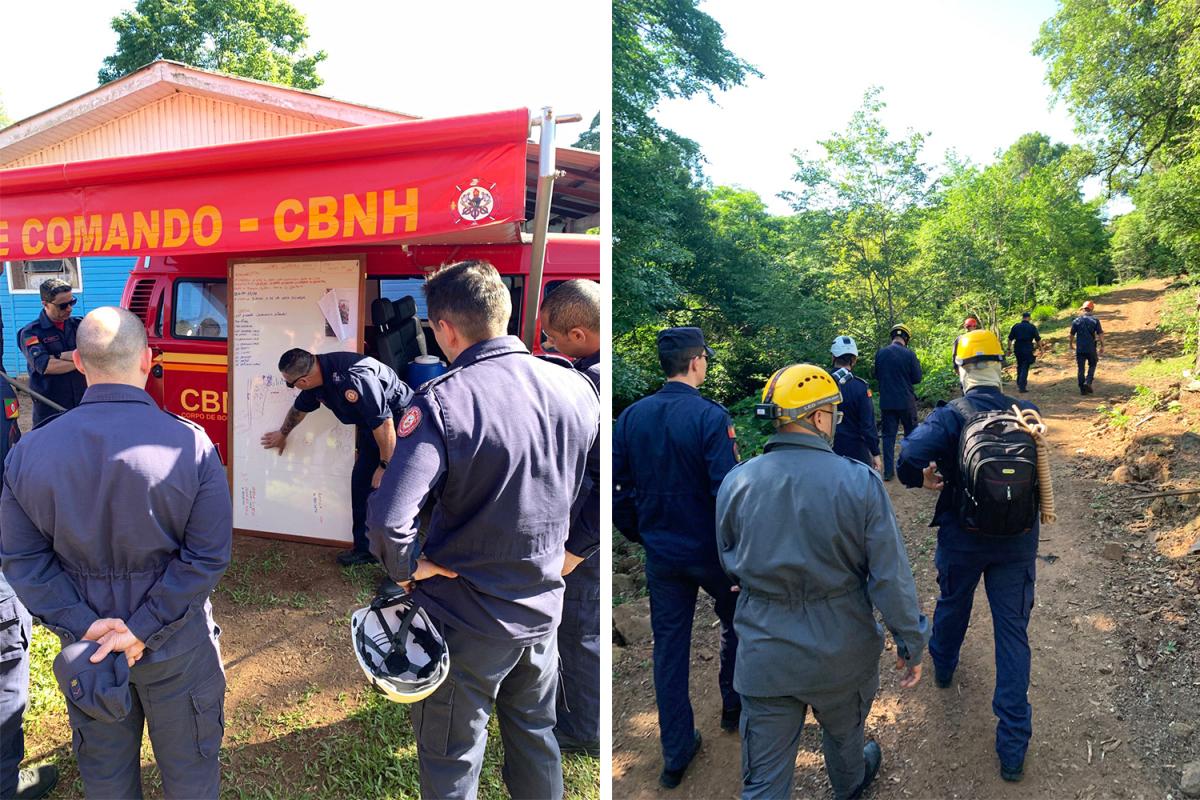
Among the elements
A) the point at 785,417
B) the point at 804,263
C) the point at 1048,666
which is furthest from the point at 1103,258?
the point at 785,417

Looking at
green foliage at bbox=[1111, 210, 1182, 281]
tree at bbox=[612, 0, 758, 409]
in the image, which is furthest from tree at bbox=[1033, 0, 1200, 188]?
tree at bbox=[612, 0, 758, 409]

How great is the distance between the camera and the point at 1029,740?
3.75m

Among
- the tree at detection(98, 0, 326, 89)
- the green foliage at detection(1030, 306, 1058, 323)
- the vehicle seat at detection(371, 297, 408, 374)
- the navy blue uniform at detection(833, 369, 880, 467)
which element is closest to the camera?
the vehicle seat at detection(371, 297, 408, 374)

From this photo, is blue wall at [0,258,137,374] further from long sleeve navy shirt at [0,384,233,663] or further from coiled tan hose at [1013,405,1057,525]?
coiled tan hose at [1013,405,1057,525]

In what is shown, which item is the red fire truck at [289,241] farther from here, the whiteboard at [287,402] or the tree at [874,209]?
the tree at [874,209]

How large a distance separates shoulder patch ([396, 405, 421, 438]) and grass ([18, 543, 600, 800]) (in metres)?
1.84

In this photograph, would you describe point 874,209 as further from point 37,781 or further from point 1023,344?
point 37,781

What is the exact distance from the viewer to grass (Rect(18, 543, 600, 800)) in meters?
3.16

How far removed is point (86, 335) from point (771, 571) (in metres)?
2.49

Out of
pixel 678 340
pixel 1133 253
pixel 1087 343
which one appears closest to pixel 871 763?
pixel 678 340

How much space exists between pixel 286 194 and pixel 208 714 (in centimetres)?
250

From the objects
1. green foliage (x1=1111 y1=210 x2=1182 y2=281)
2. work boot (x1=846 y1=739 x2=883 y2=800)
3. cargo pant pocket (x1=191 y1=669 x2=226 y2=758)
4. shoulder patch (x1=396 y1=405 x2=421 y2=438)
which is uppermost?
green foliage (x1=1111 y1=210 x2=1182 y2=281)

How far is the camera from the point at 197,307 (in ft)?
18.8

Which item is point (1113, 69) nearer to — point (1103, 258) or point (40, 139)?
point (1103, 258)
